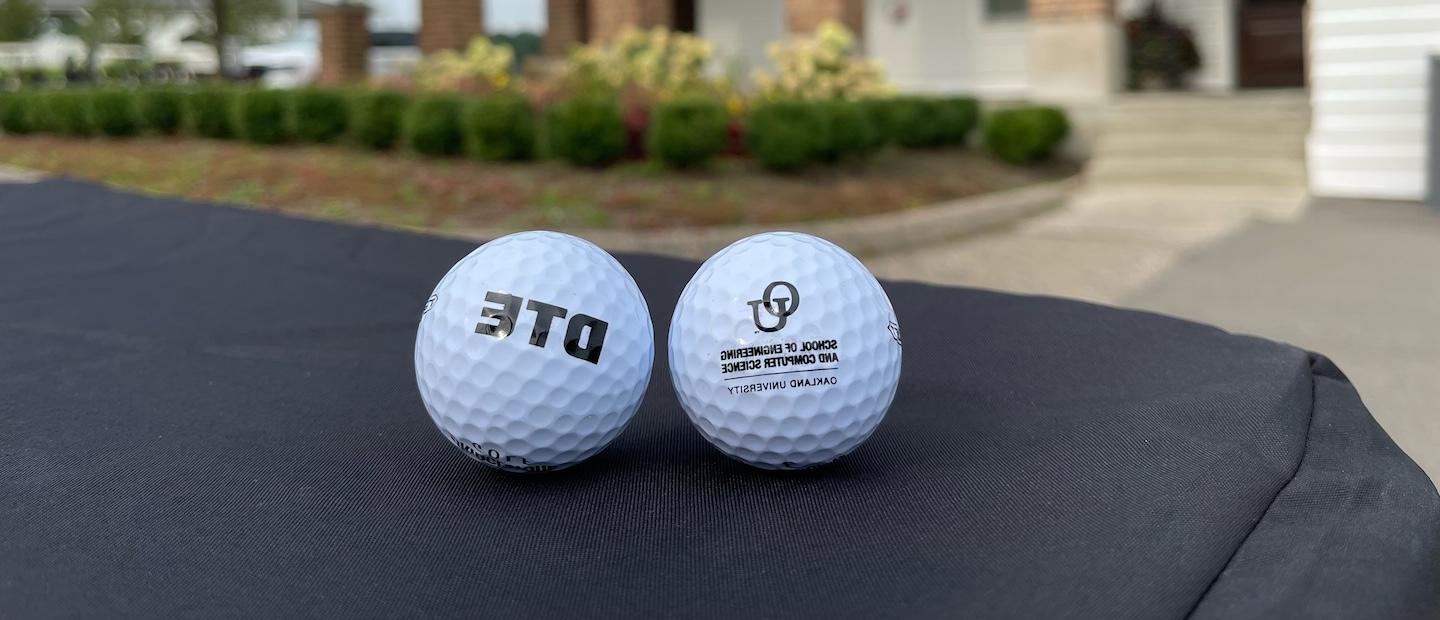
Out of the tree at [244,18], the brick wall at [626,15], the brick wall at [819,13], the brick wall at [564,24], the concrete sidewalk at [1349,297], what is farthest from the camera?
the tree at [244,18]

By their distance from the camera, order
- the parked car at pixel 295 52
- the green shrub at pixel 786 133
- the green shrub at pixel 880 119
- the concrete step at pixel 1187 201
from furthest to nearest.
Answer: the parked car at pixel 295 52
the green shrub at pixel 880 119
the concrete step at pixel 1187 201
the green shrub at pixel 786 133

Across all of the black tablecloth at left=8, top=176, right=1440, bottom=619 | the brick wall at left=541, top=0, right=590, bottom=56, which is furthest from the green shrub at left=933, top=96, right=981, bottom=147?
the black tablecloth at left=8, top=176, right=1440, bottom=619

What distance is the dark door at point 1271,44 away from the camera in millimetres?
15320

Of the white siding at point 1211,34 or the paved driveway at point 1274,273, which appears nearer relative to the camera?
the paved driveway at point 1274,273

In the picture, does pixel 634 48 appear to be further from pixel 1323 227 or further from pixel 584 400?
pixel 584 400

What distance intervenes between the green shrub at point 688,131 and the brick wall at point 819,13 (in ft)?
13.9

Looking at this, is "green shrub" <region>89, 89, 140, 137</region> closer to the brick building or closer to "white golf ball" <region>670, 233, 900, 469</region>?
the brick building

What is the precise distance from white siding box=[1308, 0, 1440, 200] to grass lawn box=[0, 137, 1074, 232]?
278 cm

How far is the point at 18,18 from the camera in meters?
41.0

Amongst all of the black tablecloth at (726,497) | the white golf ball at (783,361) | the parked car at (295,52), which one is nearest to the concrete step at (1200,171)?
the black tablecloth at (726,497)

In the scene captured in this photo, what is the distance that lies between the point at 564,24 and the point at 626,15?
9.27 ft

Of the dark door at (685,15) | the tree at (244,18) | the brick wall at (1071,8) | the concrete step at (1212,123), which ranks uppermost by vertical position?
the tree at (244,18)

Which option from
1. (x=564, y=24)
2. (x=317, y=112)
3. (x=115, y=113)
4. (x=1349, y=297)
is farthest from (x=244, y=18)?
(x=1349, y=297)

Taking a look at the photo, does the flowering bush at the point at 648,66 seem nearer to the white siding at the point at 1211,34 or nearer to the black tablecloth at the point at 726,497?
the white siding at the point at 1211,34
